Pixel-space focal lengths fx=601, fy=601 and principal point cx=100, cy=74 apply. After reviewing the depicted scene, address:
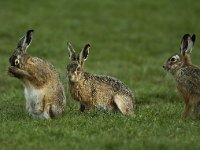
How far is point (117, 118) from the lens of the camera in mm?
12672

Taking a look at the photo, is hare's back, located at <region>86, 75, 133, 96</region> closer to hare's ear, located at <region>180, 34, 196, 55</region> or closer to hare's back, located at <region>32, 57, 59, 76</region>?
hare's back, located at <region>32, 57, 59, 76</region>

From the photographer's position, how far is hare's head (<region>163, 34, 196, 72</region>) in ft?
45.8

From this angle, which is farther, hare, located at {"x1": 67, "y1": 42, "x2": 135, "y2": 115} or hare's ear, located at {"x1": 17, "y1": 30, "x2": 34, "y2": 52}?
hare, located at {"x1": 67, "y1": 42, "x2": 135, "y2": 115}

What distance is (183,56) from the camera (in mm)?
14070

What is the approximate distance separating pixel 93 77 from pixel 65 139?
3.41 m

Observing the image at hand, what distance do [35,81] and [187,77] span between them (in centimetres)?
337

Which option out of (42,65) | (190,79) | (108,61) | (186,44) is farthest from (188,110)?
(108,61)

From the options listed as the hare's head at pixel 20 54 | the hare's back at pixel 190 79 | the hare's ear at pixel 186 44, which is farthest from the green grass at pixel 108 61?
the hare's ear at pixel 186 44

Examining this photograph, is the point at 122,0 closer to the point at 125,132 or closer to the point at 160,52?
the point at 160,52

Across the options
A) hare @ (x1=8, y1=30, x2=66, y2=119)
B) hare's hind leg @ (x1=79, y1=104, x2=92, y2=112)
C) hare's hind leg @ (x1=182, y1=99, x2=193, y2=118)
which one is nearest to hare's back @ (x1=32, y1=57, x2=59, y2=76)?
hare @ (x1=8, y1=30, x2=66, y2=119)

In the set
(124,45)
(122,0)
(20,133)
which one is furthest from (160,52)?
(20,133)

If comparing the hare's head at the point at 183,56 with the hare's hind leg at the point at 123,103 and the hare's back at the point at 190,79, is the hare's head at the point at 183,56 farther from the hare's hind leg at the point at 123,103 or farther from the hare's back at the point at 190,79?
the hare's hind leg at the point at 123,103

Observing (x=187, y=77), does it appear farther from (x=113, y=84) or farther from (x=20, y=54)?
(x=20, y=54)

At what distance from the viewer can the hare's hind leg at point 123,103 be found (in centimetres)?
1383
